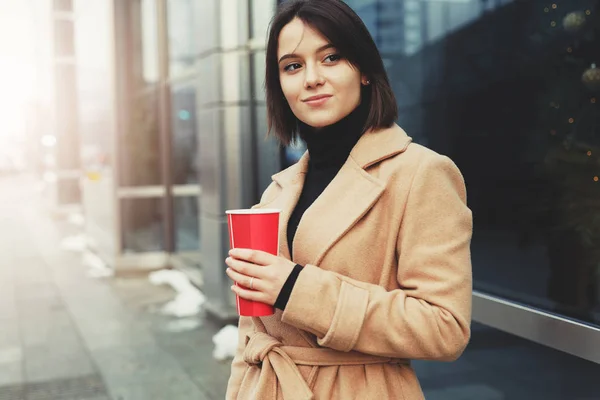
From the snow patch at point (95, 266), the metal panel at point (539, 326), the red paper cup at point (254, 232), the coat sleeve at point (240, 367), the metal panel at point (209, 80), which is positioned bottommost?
the snow patch at point (95, 266)

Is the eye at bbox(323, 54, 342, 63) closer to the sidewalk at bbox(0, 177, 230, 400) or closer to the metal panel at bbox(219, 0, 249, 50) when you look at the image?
the sidewalk at bbox(0, 177, 230, 400)

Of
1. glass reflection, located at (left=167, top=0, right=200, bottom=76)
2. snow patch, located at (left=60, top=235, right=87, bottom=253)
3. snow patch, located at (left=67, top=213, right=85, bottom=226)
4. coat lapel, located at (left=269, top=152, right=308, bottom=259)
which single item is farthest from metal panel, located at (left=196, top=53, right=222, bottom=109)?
snow patch, located at (left=67, top=213, right=85, bottom=226)

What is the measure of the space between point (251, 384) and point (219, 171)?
188 inches

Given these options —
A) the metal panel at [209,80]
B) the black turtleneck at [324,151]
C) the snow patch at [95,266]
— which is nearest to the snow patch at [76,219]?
the snow patch at [95,266]

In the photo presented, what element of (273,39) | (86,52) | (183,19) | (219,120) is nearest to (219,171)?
(219,120)

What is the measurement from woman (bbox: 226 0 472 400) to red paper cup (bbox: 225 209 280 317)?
1.1 inches

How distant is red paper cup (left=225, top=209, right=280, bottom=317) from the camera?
145 cm

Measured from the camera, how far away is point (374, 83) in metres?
1.71

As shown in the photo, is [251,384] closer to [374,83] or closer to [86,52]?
[374,83]

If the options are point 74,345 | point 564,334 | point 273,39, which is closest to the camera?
point 273,39

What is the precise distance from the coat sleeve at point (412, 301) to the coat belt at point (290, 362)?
15 cm

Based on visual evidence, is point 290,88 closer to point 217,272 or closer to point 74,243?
point 217,272

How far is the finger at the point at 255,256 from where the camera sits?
144 cm

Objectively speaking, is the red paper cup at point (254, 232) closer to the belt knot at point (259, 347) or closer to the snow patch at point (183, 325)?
the belt knot at point (259, 347)
